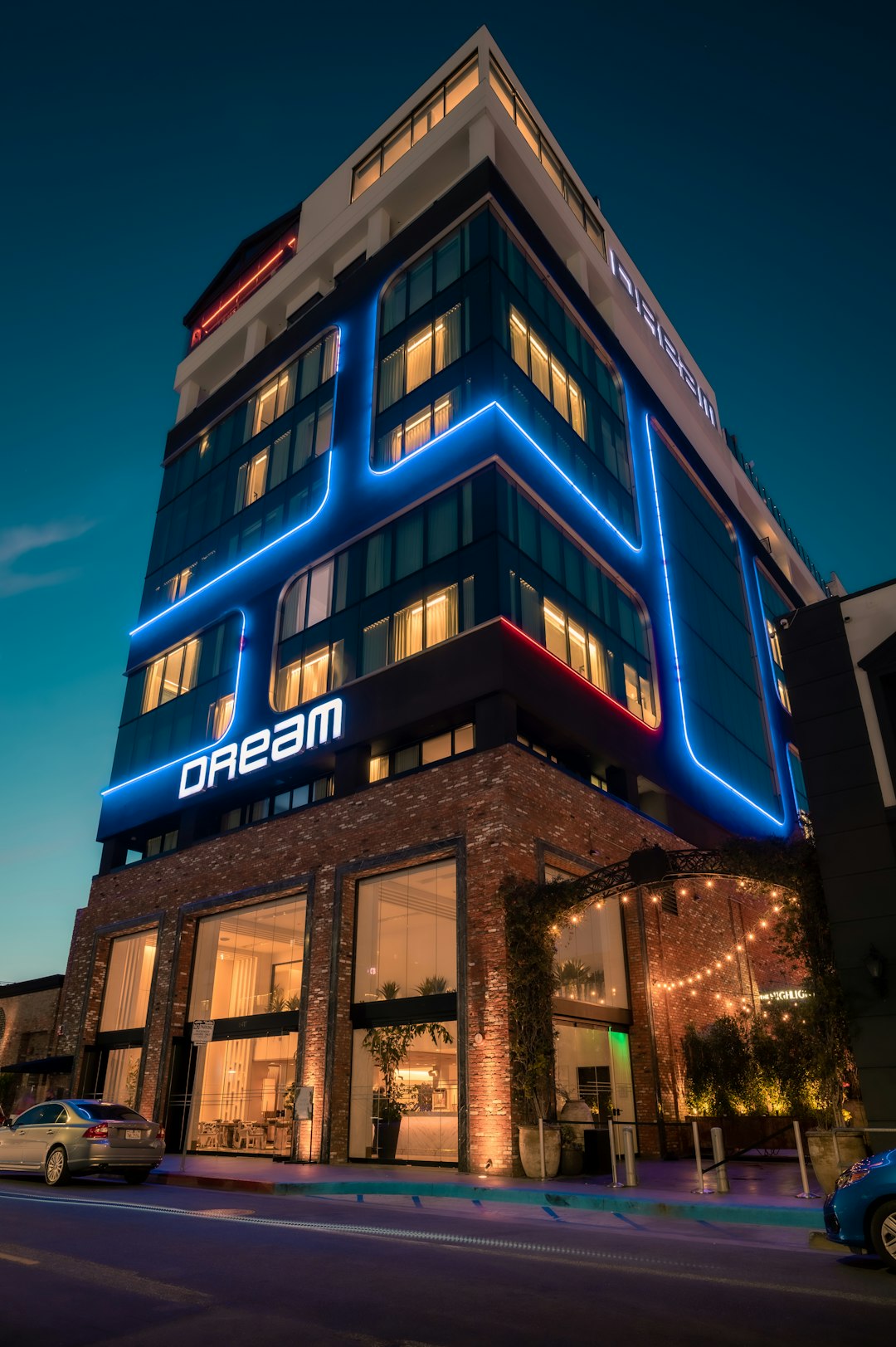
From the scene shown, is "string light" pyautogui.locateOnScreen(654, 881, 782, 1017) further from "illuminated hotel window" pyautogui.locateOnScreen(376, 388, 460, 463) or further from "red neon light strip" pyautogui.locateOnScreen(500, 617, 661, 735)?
"illuminated hotel window" pyautogui.locateOnScreen(376, 388, 460, 463)

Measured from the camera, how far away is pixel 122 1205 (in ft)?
39.7

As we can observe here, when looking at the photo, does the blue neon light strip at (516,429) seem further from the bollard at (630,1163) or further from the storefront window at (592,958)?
the bollard at (630,1163)

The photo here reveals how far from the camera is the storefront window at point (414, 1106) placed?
19.5 metres

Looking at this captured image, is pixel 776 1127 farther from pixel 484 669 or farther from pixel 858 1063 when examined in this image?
pixel 484 669

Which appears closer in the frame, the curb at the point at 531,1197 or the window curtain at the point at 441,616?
the curb at the point at 531,1197

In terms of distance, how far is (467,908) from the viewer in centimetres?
2017

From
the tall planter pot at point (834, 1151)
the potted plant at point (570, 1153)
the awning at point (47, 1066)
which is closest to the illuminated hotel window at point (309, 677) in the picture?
the potted plant at point (570, 1153)

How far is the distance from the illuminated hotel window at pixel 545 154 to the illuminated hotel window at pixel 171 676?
23537mm

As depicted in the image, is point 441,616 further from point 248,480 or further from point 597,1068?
point 248,480

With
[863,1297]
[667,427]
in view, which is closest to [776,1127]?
[863,1297]

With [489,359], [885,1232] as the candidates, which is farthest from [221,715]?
[885,1232]

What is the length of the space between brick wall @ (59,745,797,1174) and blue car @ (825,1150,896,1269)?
10.9 metres

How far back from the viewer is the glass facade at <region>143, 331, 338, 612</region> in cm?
3269

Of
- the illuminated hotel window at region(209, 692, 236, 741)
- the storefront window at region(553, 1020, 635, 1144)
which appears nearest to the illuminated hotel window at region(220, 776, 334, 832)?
the illuminated hotel window at region(209, 692, 236, 741)
